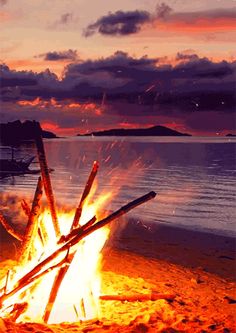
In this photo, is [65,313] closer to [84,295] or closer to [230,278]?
[84,295]

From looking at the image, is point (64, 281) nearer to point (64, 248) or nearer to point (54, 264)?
point (54, 264)

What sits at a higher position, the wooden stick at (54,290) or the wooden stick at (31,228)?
the wooden stick at (31,228)

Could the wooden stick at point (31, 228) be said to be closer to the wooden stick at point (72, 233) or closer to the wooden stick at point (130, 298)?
the wooden stick at point (72, 233)

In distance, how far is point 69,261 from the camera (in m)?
5.86

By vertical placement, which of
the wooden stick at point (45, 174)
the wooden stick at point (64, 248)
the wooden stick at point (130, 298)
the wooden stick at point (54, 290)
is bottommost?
the wooden stick at point (130, 298)

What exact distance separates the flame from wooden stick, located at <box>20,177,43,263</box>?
5.4 inches

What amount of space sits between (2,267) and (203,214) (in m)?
15.5

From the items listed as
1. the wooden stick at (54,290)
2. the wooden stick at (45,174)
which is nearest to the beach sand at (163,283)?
the wooden stick at (54,290)

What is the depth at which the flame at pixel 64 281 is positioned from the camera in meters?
5.99

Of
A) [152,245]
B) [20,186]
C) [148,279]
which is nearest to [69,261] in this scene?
[148,279]

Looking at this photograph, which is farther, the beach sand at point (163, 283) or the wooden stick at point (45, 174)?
the beach sand at point (163, 283)

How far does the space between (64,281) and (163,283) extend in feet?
8.58

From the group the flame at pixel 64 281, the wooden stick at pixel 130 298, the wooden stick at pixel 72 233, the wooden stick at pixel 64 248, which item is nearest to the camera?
the wooden stick at pixel 64 248

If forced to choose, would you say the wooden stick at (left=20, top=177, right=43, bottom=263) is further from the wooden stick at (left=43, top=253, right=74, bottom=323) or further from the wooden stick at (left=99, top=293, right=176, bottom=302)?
the wooden stick at (left=99, top=293, right=176, bottom=302)
